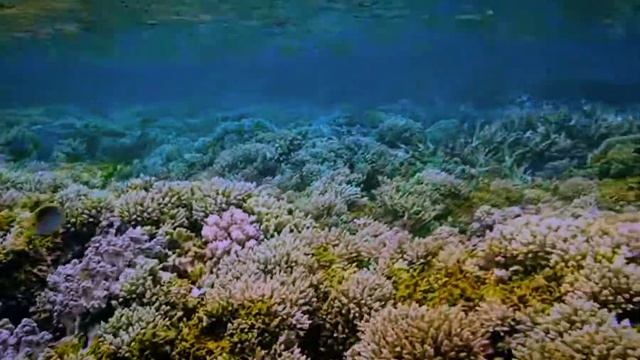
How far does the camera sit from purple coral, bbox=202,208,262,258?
5.10m

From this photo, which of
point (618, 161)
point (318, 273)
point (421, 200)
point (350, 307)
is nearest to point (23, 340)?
point (318, 273)

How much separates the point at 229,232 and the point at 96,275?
1227mm

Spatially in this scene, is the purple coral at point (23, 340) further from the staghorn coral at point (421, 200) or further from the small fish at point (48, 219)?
the staghorn coral at point (421, 200)

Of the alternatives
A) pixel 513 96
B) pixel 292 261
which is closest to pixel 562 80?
pixel 513 96

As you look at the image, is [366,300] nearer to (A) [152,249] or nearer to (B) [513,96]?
(A) [152,249]

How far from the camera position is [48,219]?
513cm

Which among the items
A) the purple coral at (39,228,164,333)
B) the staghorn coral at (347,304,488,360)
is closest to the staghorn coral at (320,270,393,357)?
the staghorn coral at (347,304,488,360)

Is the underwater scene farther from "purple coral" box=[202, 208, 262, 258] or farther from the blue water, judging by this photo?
the blue water

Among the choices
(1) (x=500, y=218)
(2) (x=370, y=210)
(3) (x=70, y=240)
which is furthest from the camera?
(2) (x=370, y=210)

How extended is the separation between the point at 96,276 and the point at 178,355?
1.19m

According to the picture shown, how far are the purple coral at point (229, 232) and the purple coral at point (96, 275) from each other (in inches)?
18.1

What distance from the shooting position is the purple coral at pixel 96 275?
4523mm

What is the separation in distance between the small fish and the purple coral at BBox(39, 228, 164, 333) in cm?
39

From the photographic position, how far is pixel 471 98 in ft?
96.5
